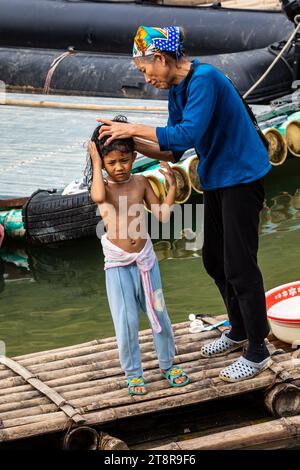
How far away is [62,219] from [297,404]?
12.7ft

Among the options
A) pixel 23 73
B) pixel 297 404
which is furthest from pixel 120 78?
pixel 297 404

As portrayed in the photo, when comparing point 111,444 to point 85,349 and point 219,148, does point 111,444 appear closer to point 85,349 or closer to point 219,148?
point 85,349

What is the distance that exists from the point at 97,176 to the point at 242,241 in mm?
747

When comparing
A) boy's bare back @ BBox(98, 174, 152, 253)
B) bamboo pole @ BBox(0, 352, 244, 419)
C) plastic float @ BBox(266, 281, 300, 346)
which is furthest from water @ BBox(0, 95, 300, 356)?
boy's bare back @ BBox(98, 174, 152, 253)

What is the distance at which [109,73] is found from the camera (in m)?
12.5

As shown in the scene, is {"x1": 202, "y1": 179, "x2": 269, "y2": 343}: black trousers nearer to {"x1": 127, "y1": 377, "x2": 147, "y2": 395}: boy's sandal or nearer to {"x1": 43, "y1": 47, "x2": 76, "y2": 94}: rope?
{"x1": 127, "y1": 377, "x2": 147, "y2": 395}: boy's sandal

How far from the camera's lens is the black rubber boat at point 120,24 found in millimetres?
Result: 13266

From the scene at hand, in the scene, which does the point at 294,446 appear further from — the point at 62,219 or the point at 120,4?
the point at 120,4

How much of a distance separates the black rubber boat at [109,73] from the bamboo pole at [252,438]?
7.37 metres

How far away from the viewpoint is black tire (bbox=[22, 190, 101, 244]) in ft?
27.9

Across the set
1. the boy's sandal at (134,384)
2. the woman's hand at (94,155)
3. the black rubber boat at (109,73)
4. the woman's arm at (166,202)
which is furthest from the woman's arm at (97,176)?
the black rubber boat at (109,73)

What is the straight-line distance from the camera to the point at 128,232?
4.89 meters

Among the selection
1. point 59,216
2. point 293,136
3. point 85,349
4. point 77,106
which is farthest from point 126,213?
point 77,106

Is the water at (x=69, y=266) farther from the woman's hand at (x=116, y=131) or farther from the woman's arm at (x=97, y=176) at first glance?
the woman's hand at (x=116, y=131)
